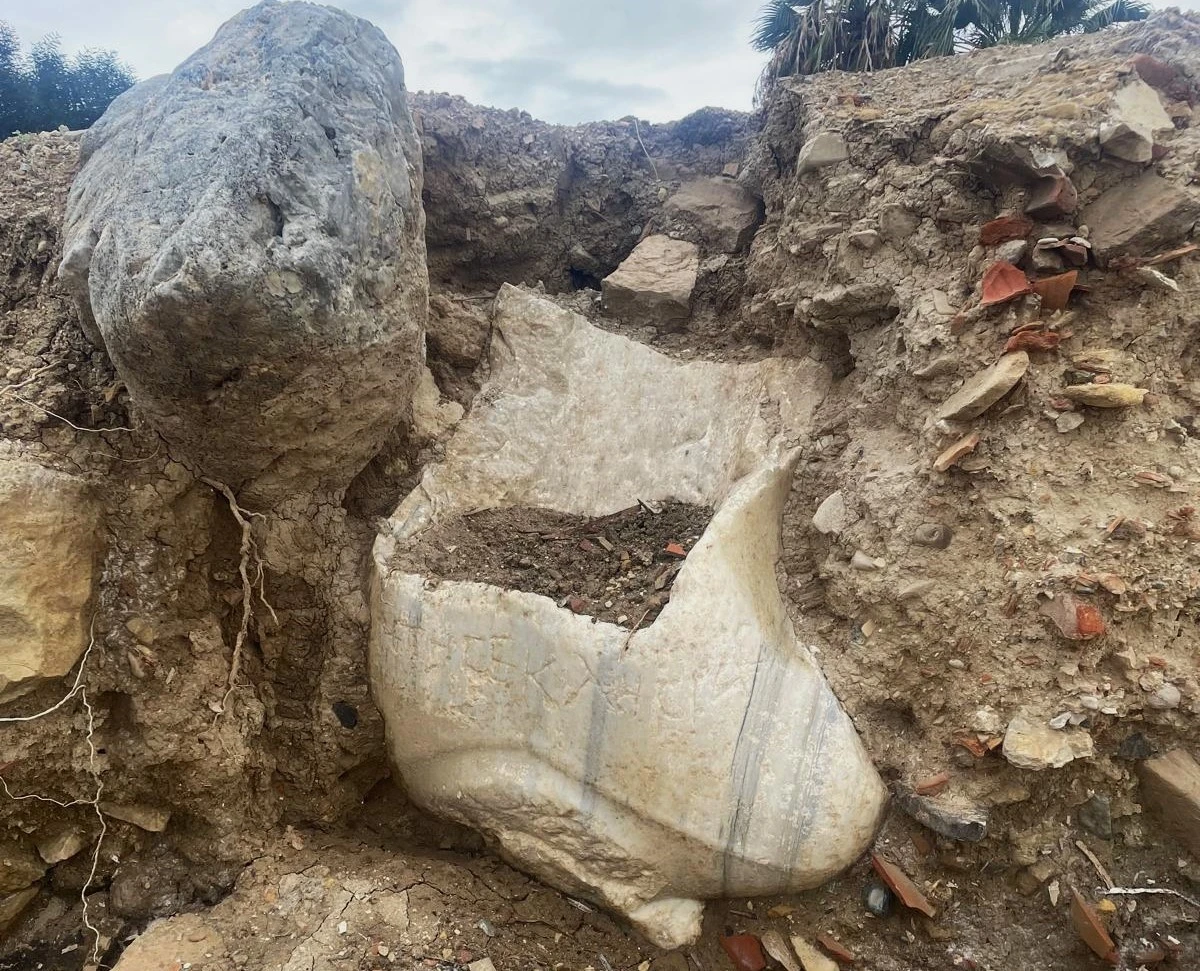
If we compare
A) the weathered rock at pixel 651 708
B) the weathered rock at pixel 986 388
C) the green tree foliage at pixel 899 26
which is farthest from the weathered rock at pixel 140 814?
the green tree foliage at pixel 899 26

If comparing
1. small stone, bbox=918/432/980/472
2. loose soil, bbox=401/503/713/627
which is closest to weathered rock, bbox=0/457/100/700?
loose soil, bbox=401/503/713/627

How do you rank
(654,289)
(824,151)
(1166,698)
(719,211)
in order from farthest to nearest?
(719,211) < (654,289) < (824,151) < (1166,698)

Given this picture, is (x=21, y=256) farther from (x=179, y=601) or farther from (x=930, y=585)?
(x=930, y=585)

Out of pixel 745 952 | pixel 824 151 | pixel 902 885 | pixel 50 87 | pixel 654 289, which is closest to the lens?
pixel 902 885

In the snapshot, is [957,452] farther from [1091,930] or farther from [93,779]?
[93,779]

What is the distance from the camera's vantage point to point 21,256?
3053mm

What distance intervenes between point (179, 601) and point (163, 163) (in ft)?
4.85

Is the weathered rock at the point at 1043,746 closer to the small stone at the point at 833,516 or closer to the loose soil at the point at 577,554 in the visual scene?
the small stone at the point at 833,516

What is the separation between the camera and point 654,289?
359 cm

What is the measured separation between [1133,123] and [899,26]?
423 centimetres

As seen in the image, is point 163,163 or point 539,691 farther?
point 539,691

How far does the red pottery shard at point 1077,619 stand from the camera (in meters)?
2.22

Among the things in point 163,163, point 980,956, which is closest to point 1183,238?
point 980,956

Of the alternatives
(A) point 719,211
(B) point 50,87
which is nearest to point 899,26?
(A) point 719,211
